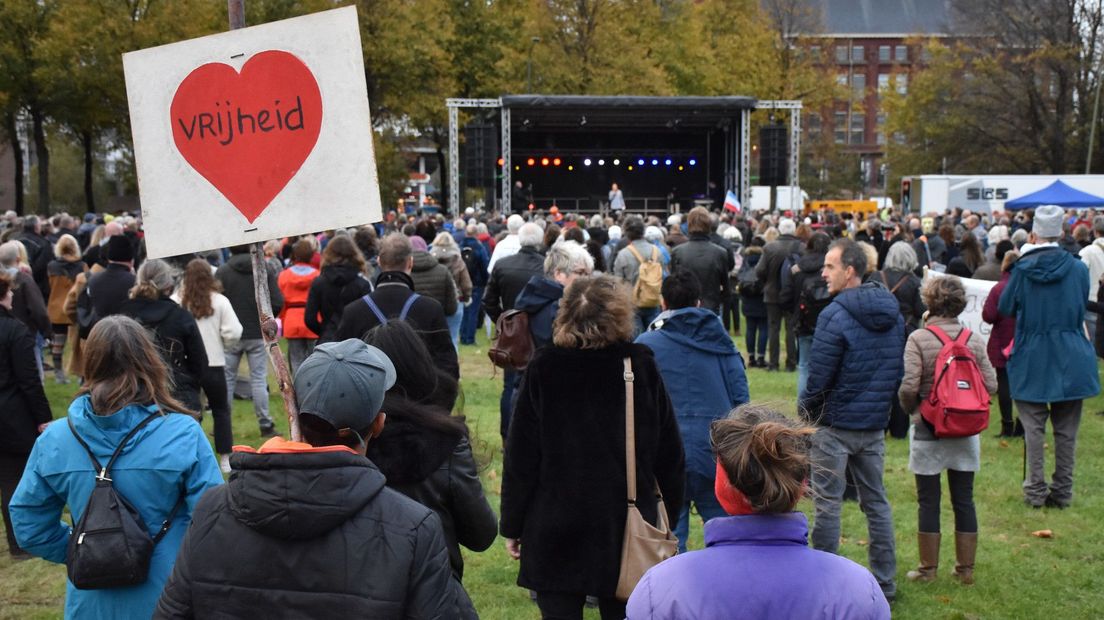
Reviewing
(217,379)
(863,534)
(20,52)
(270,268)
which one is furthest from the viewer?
(20,52)

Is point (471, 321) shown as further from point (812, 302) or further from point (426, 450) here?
point (426, 450)

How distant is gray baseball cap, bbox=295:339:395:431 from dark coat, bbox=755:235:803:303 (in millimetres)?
10219

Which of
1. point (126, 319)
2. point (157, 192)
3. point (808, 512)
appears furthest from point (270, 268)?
point (157, 192)

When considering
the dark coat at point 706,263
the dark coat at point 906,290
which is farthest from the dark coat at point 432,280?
the dark coat at point 906,290

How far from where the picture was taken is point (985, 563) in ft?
21.5

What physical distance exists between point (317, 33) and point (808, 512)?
5.09 meters

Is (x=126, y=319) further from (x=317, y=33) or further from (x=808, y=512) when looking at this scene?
(x=808, y=512)

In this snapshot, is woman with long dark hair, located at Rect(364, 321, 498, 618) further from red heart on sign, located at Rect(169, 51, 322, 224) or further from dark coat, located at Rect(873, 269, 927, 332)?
dark coat, located at Rect(873, 269, 927, 332)

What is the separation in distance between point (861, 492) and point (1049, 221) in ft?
9.51

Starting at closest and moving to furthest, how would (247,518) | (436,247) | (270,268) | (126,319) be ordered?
(247,518), (126,319), (270,268), (436,247)

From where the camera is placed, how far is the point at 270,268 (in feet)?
33.6

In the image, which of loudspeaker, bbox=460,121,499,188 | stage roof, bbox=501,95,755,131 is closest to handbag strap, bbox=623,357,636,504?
loudspeaker, bbox=460,121,499,188

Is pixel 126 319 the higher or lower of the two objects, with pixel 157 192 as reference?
lower

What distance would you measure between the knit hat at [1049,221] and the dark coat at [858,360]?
2538mm
